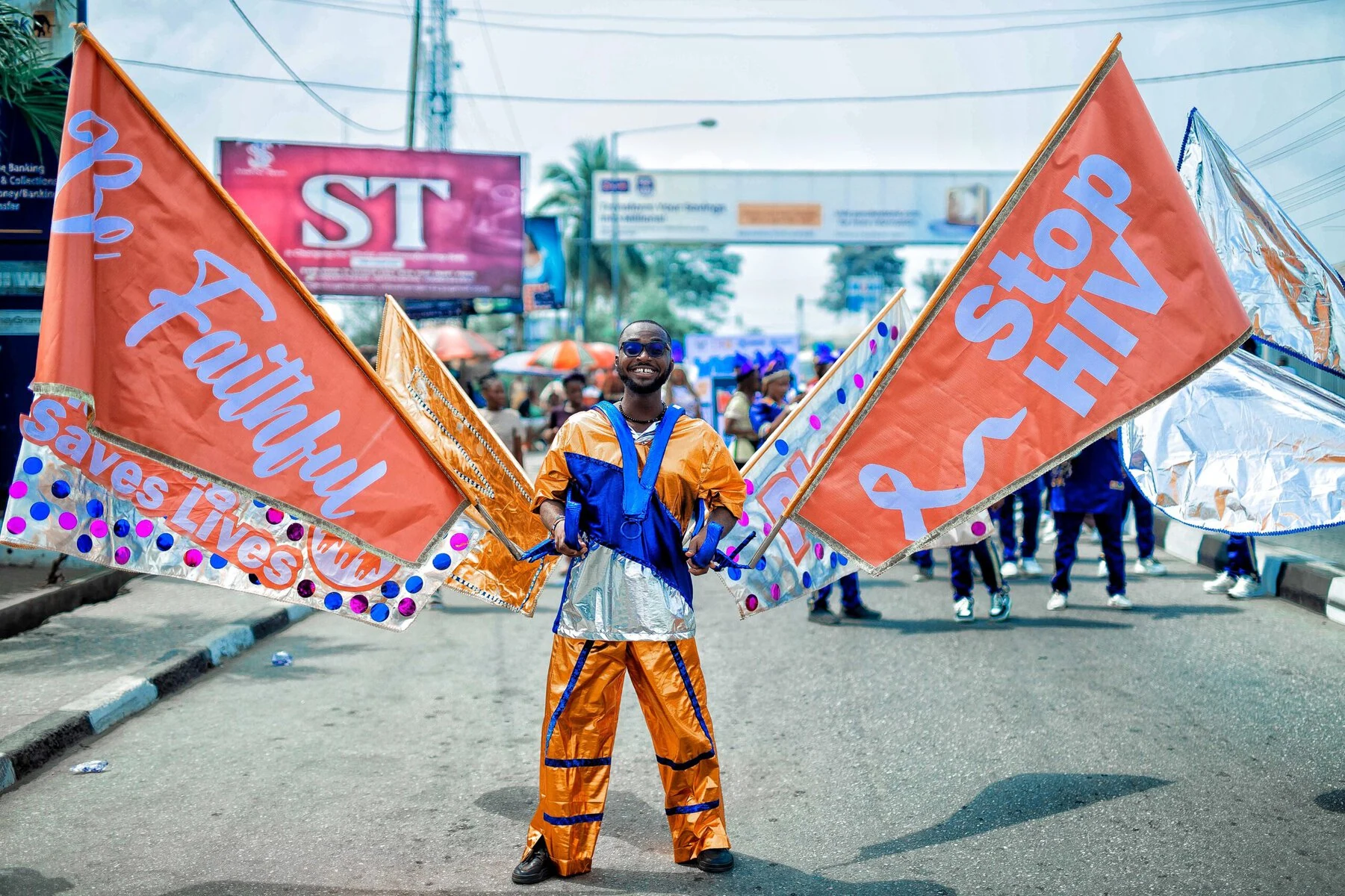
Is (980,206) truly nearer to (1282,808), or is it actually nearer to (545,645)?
(545,645)

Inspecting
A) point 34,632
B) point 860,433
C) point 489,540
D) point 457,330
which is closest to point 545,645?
point 34,632

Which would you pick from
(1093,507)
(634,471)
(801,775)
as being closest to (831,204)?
(1093,507)

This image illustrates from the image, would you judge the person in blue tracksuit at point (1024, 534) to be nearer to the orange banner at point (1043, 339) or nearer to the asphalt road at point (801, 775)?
the asphalt road at point (801, 775)

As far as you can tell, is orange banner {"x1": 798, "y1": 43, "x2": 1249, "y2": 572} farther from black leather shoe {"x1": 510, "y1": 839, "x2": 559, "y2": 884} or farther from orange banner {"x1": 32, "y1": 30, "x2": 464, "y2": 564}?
orange banner {"x1": 32, "y1": 30, "x2": 464, "y2": 564}

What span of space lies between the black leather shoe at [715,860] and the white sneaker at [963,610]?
4.97 metres

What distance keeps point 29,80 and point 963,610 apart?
750cm

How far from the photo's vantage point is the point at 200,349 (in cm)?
395

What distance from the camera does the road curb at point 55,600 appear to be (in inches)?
309

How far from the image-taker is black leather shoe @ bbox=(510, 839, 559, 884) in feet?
13.0

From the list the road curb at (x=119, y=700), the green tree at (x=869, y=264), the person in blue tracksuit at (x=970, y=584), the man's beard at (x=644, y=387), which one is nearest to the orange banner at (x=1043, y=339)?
the man's beard at (x=644, y=387)

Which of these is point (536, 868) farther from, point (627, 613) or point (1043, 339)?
point (1043, 339)

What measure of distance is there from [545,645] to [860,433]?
4495mm

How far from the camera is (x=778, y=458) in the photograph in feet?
16.5

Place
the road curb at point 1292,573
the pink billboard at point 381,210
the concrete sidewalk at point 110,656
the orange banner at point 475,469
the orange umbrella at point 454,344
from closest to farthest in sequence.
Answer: the orange banner at point 475,469, the concrete sidewalk at point 110,656, the road curb at point 1292,573, the orange umbrella at point 454,344, the pink billboard at point 381,210
